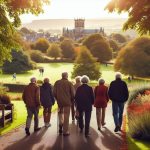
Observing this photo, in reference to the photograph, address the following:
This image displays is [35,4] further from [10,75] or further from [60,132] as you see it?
[10,75]

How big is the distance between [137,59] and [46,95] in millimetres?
57533

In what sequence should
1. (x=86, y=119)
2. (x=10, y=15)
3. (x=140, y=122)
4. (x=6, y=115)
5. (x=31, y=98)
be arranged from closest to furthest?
1. (x=140, y=122)
2. (x=86, y=119)
3. (x=31, y=98)
4. (x=10, y=15)
5. (x=6, y=115)

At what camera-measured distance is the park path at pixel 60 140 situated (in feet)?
43.3

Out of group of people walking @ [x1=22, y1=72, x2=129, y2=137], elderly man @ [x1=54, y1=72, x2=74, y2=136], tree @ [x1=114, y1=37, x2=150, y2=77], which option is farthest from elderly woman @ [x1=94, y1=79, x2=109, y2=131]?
tree @ [x1=114, y1=37, x2=150, y2=77]

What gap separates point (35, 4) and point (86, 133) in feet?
16.6

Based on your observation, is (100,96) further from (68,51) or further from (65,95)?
(68,51)

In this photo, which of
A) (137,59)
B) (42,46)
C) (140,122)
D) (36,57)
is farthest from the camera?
(42,46)

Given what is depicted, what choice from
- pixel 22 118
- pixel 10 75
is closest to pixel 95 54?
pixel 10 75

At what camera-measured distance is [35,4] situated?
639 inches

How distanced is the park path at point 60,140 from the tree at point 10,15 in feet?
10.5

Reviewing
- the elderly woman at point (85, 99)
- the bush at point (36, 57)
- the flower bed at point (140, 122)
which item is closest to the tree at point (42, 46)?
the bush at point (36, 57)

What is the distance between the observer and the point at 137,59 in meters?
72.8

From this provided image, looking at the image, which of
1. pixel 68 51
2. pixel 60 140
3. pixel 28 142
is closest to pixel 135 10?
pixel 60 140

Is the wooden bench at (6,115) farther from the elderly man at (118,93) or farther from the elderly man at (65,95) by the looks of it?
the elderly man at (118,93)
